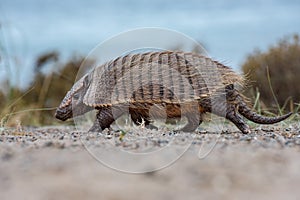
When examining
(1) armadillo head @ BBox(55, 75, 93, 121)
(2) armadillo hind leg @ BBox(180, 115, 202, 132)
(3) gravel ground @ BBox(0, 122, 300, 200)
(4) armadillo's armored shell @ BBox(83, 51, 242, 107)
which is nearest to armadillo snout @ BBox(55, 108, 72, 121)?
(1) armadillo head @ BBox(55, 75, 93, 121)

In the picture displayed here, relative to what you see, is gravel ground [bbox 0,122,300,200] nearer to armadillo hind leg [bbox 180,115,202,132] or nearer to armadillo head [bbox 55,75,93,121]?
armadillo hind leg [bbox 180,115,202,132]

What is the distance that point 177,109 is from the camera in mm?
6453

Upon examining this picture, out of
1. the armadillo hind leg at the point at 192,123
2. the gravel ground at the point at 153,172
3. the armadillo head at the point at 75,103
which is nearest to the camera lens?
the gravel ground at the point at 153,172

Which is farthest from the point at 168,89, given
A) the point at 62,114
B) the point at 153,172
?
the point at 153,172

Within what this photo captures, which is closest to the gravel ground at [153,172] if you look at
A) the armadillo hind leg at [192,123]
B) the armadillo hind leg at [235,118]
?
the armadillo hind leg at [235,118]

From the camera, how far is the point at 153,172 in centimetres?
340

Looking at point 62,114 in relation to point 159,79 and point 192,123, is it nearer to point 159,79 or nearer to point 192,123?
point 159,79

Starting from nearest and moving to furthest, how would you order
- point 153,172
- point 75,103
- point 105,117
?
point 153,172
point 105,117
point 75,103

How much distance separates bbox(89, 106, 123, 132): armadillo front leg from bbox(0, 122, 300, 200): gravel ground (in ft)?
7.07

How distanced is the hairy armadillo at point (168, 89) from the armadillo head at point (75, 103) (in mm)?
64

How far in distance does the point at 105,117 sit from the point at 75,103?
0.53 metres

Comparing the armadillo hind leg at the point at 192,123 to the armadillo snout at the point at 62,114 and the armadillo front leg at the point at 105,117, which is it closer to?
the armadillo front leg at the point at 105,117

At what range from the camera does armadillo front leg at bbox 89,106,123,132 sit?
662 centimetres

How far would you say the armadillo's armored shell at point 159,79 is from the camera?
6293 mm
